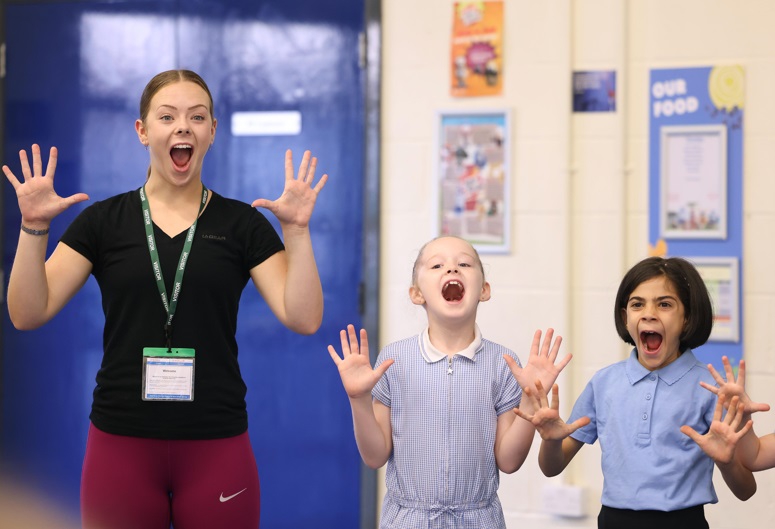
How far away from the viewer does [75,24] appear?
3.76m

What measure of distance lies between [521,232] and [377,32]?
922 millimetres

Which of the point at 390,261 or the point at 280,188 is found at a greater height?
the point at 280,188

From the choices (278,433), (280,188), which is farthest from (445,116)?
(278,433)

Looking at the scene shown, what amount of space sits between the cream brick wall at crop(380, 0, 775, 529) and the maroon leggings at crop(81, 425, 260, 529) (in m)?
1.71

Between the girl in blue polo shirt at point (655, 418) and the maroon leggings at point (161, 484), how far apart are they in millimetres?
608

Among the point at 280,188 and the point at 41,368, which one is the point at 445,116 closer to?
the point at 280,188

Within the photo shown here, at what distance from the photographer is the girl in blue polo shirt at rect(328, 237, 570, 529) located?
1.98 metres

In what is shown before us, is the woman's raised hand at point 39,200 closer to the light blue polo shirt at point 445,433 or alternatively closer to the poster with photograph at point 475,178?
the light blue polo shirt at point 445,433

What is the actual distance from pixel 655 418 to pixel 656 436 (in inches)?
1.6

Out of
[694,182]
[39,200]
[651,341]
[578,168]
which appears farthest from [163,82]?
[694,182]

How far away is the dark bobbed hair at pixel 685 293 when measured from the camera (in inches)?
83.5

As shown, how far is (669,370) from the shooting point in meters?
2.10

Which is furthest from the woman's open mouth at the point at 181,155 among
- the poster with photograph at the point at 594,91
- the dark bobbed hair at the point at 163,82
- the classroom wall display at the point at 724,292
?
the classroom wall display at the point at 724,292

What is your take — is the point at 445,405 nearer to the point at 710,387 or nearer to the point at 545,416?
the point at 545,416
